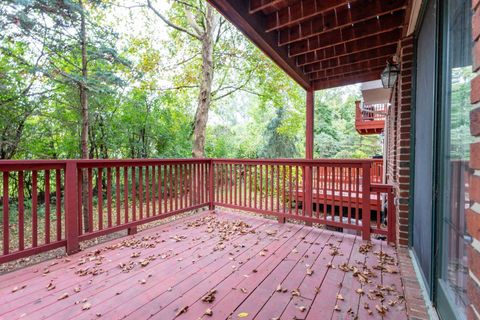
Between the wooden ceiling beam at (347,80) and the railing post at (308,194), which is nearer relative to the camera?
the railing post at (308,194)

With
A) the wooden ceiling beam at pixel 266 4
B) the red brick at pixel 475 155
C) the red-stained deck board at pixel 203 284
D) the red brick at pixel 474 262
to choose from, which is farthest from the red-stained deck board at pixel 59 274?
the wooden ceiling beam at pixel 266 4

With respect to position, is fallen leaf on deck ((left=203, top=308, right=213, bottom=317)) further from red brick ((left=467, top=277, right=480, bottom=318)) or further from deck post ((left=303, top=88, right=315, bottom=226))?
deck post ((left=303, top=88, right=315, bottom=226))

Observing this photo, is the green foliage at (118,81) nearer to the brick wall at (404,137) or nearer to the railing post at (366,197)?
the railing post at (366,197)

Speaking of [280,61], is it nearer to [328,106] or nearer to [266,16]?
[266,16]

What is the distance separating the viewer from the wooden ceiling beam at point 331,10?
2.51 meters

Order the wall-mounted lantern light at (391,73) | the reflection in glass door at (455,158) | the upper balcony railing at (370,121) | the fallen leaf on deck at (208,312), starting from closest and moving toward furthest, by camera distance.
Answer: the reflection in glass door at (455,158)
the fallen leaf on deck at (208,312)
the wall-mounted lantern light at (391,73)
the upper balcony railing at (370,121)

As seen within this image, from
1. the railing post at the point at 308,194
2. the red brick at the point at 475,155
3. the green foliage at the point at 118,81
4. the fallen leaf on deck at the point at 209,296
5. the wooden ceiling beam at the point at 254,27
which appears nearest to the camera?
the red brick at the point at 475,155

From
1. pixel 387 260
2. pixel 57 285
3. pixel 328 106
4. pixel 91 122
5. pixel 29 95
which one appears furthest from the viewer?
pixel 328 106

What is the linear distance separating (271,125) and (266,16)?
9786 mm

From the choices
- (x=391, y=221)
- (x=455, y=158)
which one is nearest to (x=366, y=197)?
(x=391, y=221)

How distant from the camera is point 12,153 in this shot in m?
6.16

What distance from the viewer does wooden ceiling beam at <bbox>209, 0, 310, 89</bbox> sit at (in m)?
2.27

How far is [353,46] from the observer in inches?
135

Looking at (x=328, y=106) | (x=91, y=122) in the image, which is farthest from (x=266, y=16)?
(x=328, y=106)
